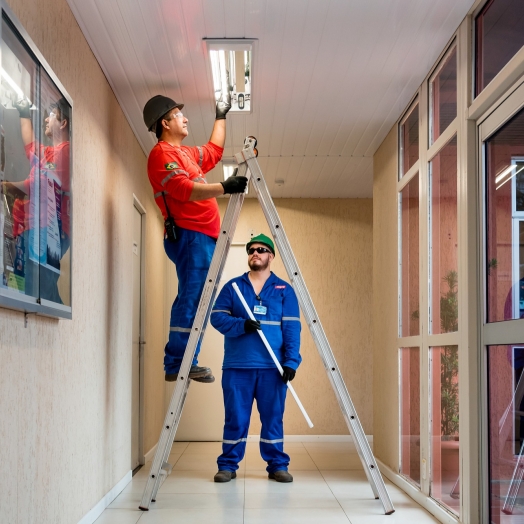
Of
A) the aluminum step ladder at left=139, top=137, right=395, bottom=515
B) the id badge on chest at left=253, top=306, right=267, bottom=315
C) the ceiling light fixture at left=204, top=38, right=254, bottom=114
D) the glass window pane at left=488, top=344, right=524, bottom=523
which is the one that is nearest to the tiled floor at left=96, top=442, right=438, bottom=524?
the aluminum step ladder at left=139, top=137, right=395, bottom=515

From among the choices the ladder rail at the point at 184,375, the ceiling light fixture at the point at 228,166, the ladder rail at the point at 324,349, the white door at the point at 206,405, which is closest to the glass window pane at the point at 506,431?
the ladder rail at the point at 324,349

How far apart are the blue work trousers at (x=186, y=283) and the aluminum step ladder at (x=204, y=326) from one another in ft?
0.43

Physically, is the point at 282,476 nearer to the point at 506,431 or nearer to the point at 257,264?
the point at 257,264

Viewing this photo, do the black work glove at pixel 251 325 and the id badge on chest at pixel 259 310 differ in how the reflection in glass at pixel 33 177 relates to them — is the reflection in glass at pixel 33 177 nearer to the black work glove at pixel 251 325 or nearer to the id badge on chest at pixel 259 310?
the black work glove at pixel 251 325

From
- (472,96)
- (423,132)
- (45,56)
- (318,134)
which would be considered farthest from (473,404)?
(318,134)

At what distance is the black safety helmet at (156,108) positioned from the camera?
3.95 metres

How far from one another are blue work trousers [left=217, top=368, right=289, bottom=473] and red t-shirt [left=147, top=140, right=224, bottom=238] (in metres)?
1.21

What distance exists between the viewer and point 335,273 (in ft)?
24.2

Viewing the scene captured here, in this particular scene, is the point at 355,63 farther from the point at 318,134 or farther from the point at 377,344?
the point at 377,344

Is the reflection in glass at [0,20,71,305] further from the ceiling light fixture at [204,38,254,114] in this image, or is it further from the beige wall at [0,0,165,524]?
the ceiling light fixture at [204,38,254,114]

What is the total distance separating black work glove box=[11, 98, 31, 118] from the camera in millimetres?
2189

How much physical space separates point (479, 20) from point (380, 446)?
10.1 feet

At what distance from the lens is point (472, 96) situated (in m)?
3.23

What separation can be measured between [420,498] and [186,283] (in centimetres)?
168
